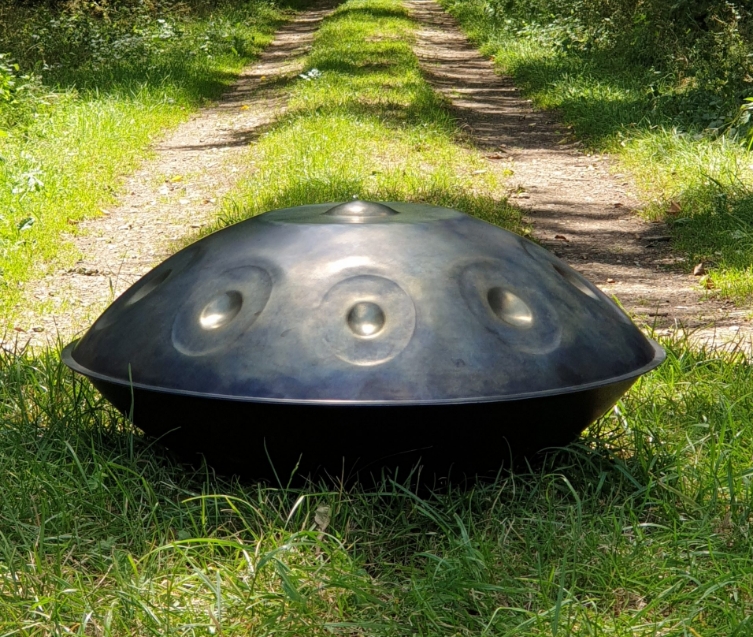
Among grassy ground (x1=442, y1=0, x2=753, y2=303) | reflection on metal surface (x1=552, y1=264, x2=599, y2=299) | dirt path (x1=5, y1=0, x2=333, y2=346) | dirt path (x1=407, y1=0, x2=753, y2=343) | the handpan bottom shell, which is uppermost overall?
reflection on metal surface (x1=552, y1=264, x2=599, y2=299)

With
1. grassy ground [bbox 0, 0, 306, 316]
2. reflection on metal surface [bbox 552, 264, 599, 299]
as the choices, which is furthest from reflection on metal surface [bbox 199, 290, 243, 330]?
grassy ground [bbox 0, 0, 306, 316]

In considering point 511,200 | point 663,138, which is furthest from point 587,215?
point 663,138

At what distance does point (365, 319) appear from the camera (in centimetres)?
271

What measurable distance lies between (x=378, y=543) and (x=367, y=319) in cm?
63

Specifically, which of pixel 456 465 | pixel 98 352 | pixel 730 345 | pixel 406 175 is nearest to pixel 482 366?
pixel 456 465

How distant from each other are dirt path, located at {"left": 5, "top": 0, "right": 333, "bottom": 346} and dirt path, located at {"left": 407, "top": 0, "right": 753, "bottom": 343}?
2.40 m

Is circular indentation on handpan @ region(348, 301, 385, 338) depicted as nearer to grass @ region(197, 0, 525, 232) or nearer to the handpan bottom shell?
the handpan bottom shell

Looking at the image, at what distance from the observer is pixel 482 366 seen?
2.66 meters

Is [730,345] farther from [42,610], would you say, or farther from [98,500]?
[42,610]

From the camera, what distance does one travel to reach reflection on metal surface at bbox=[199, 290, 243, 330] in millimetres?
2842

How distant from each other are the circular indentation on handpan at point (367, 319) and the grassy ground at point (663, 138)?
3258 millimetres

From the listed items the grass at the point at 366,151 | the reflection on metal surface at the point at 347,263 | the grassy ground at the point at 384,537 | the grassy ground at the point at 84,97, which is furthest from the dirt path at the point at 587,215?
the grassy ground at the point at 84,97

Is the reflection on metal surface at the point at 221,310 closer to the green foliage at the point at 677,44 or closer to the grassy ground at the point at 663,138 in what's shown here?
the grassy ground at the point at 663,138

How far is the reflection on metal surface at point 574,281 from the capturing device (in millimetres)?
3193
